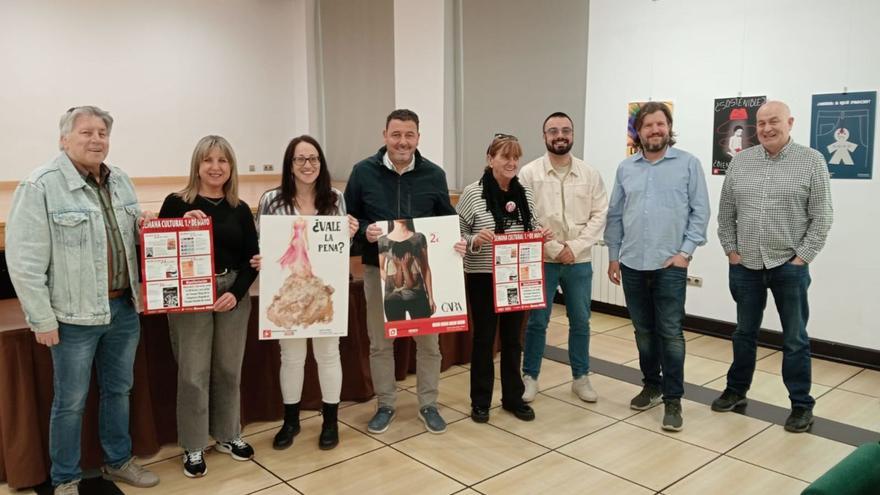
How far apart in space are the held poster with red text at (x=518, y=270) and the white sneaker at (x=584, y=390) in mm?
752

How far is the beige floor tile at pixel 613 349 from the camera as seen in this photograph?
14.7ft

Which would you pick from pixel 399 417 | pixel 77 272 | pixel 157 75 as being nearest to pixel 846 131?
pixel 399 417

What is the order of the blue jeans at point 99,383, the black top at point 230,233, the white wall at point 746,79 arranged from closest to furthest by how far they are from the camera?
the blue jeans at point 99,383, the black top at point 230,233, the white wall at point 746,79

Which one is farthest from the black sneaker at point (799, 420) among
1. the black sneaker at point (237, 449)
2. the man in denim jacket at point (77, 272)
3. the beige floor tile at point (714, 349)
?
Result: the man in denim jacket at point (77, 272)

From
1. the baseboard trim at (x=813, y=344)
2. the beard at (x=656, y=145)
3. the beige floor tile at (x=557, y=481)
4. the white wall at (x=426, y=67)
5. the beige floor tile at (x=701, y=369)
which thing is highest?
the white wall at (x=426, y=67)

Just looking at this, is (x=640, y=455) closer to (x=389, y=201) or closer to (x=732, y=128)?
(x=389, y=201)

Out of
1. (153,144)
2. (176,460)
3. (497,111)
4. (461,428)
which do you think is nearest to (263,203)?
(176,460)

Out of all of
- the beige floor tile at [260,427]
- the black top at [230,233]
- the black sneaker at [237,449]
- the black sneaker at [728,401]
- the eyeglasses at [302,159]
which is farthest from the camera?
the black sneaker at [728,401]

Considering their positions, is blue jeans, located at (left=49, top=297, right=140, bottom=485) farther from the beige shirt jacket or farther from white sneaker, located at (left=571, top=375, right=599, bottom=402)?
white sneaker, located at (left=571, top=375, right=599, bottom=402)

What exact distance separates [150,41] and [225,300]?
4873 mm

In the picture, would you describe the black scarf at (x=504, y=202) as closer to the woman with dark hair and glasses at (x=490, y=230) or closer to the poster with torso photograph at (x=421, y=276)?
the woman with dark hair and glasses at (x=490, y=230)

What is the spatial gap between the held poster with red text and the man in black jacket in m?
0.33

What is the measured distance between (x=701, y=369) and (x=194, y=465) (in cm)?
307

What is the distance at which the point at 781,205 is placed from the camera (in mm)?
3113
